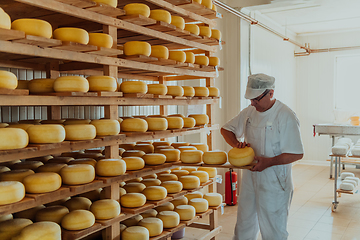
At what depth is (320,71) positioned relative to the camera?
8.78m

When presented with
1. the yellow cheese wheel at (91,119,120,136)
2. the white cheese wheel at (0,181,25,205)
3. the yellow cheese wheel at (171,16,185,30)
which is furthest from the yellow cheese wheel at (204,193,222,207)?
the white cheese wheel at (0,181,25,205)

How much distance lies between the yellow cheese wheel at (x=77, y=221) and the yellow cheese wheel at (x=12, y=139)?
0.57 metres

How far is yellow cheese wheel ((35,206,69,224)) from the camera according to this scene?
7.18 ft

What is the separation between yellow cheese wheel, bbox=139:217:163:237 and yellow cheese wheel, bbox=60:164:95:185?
0.71 m

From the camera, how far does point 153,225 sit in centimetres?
A: 267

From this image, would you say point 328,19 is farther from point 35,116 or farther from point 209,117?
point 35,116

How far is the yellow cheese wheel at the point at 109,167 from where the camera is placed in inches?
91.9

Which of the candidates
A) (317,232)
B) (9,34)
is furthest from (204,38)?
(317,232)

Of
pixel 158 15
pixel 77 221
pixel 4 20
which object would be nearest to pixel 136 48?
pixel 158 15

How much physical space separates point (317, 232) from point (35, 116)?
339 cm

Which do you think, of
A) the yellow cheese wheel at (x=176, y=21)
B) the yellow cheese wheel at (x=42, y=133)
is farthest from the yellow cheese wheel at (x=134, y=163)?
the yellow cheese wheel at (x=176, y=21)

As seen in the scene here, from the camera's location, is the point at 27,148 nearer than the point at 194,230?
Yes

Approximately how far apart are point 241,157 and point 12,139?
162 cm

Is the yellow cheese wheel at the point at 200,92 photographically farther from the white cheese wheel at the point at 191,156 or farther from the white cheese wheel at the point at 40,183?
the white cheese wheel at the point at 40,183
